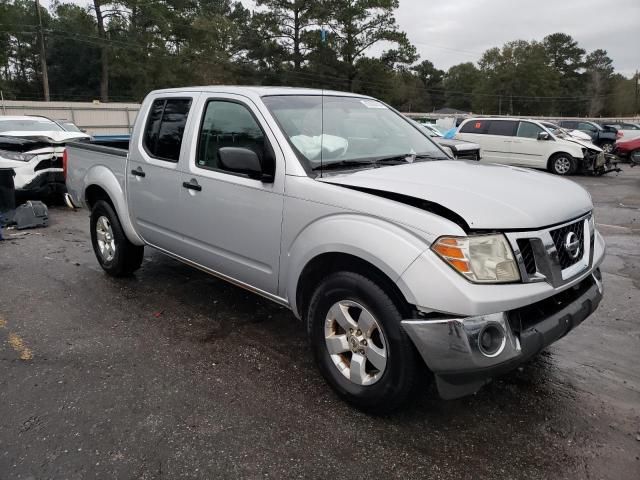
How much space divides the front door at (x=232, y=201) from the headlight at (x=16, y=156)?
21.2 ft

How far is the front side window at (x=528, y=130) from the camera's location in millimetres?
16591

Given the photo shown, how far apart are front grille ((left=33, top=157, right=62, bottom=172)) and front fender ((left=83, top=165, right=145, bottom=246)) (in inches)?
190

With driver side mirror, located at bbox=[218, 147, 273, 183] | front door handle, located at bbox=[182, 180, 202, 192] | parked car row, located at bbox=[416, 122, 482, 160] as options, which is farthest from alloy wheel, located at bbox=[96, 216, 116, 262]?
parked car row, located at bbox=[416, 122, 482, 160]

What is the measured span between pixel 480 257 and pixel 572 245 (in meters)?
0.72

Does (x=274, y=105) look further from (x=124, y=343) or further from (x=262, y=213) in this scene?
(x=124, y=343)

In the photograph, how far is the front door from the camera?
3.37 m

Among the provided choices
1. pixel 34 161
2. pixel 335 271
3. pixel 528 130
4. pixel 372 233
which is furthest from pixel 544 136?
pixel 372 233

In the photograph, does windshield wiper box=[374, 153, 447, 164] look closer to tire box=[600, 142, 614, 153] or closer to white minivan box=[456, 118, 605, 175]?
white minivan box=[456, 118, 605, 175]

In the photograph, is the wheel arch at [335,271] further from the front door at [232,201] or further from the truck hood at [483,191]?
the truck hood at [483,191]

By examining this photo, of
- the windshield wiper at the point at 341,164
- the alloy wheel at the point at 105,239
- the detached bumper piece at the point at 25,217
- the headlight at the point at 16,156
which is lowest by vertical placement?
the detached bumper piece at the point at 25,217

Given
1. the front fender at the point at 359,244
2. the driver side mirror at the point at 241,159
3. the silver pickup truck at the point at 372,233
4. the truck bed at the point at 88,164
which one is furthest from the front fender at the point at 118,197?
the front fender at the point at 359,244

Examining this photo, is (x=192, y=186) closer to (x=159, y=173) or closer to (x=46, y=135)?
(x=159, y=173)

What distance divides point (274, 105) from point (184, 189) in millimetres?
1033

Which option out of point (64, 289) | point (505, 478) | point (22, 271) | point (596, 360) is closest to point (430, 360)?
point (505, 478)
